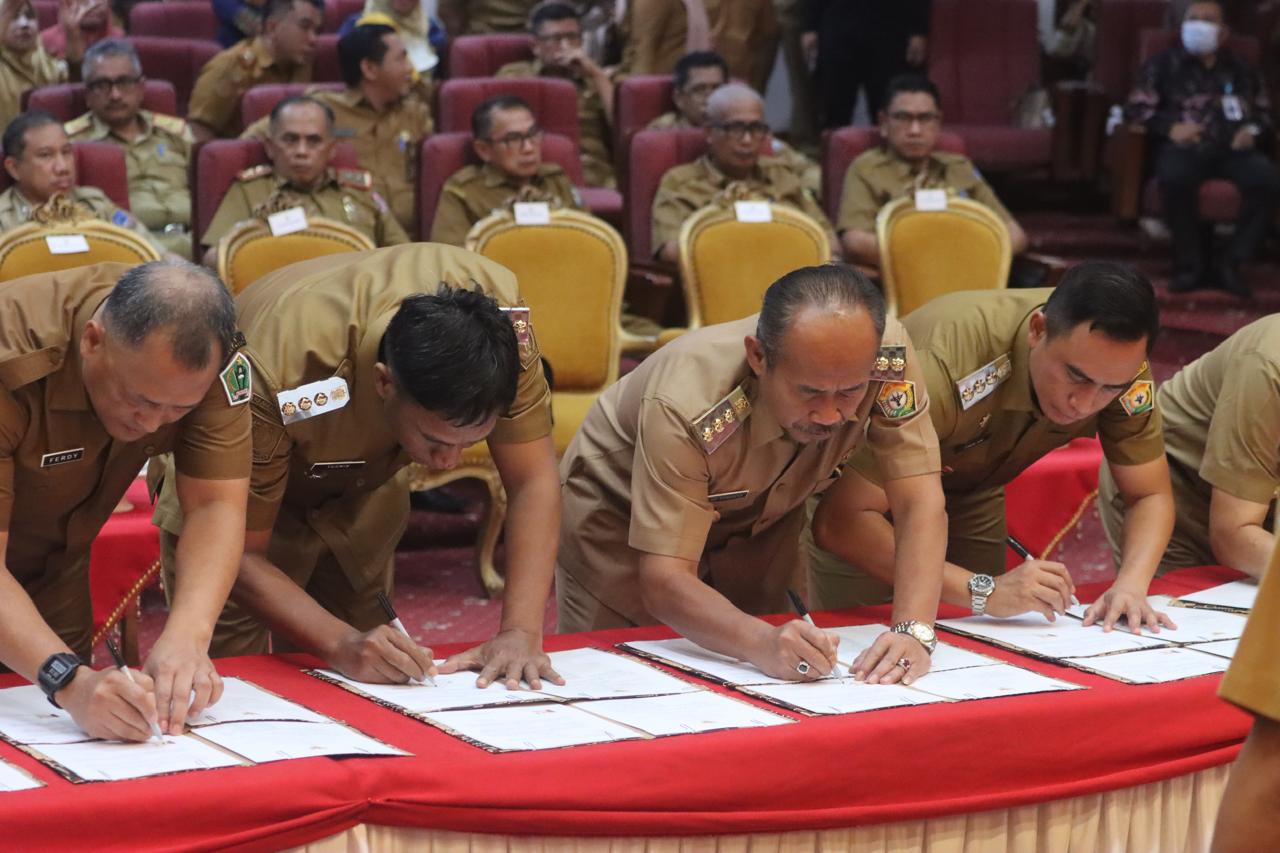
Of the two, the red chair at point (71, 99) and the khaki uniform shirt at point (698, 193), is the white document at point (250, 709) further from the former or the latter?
the red chair at point (71, 99)

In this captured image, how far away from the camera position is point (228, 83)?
5559 mm

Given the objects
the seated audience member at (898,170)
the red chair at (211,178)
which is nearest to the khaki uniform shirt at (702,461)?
the red chair at (211,178)

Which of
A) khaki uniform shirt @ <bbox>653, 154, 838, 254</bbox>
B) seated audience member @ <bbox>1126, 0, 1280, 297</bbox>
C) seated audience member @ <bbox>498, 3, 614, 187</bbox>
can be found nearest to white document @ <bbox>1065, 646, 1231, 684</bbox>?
khaki uniform shirt @ <bbox>653, 154, 838, 254</bbox>

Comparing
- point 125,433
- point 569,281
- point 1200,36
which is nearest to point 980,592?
point 125,433

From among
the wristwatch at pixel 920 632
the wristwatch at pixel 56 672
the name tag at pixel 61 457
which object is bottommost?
the wristwatch at pixel 920 632

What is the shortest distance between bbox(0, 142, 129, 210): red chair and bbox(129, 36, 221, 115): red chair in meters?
1.69

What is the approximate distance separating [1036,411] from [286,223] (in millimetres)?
1968

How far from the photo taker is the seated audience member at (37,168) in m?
4.05

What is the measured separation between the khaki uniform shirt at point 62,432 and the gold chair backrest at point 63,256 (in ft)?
4.96

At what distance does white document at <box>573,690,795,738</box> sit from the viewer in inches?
72.3

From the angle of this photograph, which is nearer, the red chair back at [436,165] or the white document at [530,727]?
the white document at [530,727]

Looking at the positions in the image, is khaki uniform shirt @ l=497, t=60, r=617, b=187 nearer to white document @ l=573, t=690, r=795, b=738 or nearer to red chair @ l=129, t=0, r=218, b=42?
red chair @ l=129, t=0, r=218, b=42

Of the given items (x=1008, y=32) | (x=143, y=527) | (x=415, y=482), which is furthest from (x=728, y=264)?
(x=1008, y=32)

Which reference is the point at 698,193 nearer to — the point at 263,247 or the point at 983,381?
the point at 263,247
